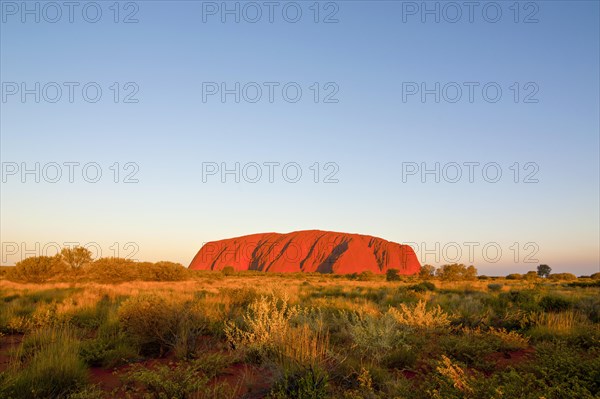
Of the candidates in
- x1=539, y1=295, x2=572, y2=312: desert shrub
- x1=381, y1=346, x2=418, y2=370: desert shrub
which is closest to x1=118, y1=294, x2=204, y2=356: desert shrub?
x1=381, y1=346, x2=418, y2=370: desert shrub

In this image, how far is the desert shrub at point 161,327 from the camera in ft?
25.2

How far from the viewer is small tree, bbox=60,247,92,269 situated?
1297 inches

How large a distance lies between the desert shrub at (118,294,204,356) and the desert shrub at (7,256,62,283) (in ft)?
87.1

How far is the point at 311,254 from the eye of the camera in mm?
101750

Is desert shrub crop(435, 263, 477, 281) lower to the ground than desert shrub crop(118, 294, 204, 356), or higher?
lower

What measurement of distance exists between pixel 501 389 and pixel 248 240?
118 meters

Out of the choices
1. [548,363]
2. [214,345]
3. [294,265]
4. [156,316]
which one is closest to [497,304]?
[548,363]

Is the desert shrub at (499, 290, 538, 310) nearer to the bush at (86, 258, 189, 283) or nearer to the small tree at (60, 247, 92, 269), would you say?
the bush at (86, 258, 189, 283)

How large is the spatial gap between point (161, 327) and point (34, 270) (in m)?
27.7

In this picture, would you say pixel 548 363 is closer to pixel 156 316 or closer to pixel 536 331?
pixel 536 331

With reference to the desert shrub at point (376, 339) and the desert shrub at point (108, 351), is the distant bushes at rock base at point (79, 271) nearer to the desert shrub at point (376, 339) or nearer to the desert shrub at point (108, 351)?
the desert shrub at point (108, 351)

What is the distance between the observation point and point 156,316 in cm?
798

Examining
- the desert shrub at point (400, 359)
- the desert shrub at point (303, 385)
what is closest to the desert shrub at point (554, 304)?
the desert shrub at point (400, 359)

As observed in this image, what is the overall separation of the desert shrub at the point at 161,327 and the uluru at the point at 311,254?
80.3 m
